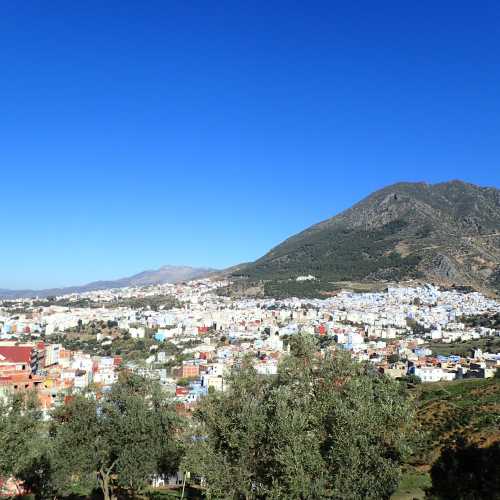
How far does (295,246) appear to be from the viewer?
185 meters

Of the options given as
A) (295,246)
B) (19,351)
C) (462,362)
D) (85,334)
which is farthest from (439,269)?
(19,351)

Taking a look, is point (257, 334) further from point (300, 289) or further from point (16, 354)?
point (16, 354)

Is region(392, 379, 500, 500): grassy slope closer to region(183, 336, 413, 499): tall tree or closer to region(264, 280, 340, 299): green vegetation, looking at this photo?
region(183, 336, 413, 499): tall tree

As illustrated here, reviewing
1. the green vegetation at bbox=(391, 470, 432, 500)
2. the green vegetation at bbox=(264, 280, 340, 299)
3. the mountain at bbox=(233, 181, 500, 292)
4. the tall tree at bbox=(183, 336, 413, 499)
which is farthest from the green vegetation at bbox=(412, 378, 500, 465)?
the green vegetation at bbox=(264, 280, 340, 299)

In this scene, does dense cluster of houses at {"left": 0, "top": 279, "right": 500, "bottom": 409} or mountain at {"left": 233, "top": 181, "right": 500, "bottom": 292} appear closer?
dense cluster of houses at {"left": 0, "top": 279, "right": 500, "bottom": 409}

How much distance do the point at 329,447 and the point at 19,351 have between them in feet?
127

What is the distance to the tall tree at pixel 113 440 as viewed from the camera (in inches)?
565

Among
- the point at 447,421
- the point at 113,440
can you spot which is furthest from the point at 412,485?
the point at 113,440

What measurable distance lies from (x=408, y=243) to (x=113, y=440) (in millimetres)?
142050

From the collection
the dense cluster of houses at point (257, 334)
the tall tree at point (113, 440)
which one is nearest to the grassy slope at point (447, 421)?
the tall tree at point (113, 440)

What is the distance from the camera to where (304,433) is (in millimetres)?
11125

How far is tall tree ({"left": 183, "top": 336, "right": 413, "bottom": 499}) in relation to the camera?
1075cm

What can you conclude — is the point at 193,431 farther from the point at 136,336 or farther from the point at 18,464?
the point at 136,336

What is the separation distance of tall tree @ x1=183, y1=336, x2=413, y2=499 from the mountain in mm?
122139
